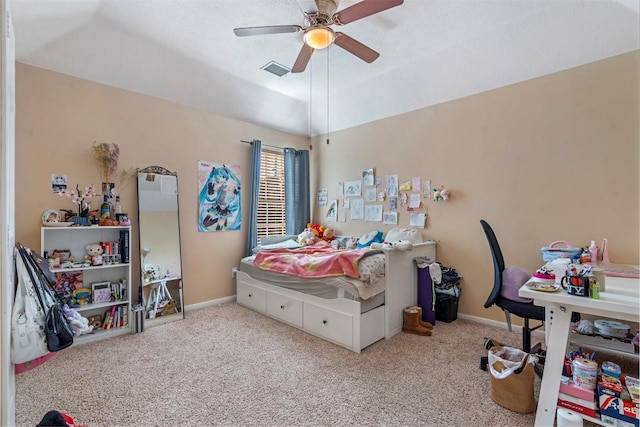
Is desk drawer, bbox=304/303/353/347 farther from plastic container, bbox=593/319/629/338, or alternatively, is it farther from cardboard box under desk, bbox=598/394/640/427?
plastic container, bbox=593/319/629/338

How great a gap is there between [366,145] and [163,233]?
112 inches

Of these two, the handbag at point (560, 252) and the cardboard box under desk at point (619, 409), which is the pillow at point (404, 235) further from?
the cardboard box under desk at point (619, 409)

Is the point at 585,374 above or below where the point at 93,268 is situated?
below

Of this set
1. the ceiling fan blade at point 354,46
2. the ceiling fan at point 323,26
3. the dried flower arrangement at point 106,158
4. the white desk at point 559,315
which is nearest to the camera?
the white desk at point 559,315

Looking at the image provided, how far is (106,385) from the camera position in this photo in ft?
6.67

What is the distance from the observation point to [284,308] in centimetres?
313

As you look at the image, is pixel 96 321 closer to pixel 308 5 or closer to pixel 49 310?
pixel 49 310

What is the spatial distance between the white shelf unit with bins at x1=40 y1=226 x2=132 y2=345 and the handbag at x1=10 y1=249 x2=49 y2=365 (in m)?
1.30

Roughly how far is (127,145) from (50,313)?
85.8 inches

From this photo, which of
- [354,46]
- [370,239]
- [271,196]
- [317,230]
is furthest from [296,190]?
[354,46]

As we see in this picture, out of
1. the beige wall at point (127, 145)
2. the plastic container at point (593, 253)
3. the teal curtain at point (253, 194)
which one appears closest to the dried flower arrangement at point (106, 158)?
the beige wall at point (127, 145)

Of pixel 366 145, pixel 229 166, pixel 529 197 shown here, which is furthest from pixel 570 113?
pixel 229 166

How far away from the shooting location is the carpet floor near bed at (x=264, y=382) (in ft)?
5.65

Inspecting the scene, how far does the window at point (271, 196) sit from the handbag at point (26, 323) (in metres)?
2.84
